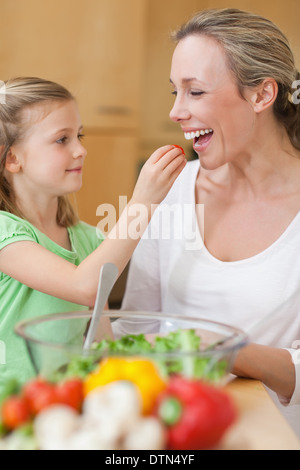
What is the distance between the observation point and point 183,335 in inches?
28.8

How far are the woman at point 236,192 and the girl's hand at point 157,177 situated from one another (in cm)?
19

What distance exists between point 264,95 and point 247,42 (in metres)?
0.12

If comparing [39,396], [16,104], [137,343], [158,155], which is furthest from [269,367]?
[16,104]

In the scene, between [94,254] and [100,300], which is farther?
[94,254]

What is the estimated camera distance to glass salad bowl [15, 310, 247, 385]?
58cm

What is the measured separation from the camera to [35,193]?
1328 mm

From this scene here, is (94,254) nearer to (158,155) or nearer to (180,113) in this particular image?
(158,155)

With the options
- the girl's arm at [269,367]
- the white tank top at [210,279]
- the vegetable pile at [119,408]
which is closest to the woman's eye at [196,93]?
the white tank top at [210,279]

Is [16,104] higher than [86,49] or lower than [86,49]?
lower

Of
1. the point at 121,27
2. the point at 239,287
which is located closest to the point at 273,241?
the point at 239,287

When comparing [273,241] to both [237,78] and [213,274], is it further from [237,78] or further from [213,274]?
[237,78]

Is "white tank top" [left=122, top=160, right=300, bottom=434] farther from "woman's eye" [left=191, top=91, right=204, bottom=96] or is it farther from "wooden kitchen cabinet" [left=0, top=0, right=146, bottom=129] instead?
"wooden kitchen cabinet" [left=0, top=0, right=146, bottom=129]

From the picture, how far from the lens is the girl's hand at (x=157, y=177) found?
1.05 m

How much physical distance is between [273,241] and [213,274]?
0.51 ft
